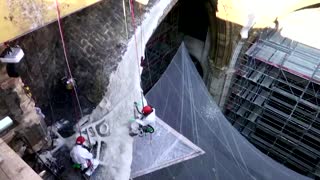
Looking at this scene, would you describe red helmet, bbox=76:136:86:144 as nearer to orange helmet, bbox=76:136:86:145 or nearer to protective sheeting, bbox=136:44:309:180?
orange helmet, bbox=76:136:86:145

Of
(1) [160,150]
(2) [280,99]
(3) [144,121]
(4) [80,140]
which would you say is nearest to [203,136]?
(1) [160,150]

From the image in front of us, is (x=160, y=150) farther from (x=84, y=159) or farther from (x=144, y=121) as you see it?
(x=84, y=159)

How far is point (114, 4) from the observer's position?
406 centimetres

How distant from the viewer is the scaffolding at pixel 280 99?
19.9ft

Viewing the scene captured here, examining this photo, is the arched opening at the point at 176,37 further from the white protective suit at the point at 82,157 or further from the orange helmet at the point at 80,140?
the white protective suit at the point at 82,157

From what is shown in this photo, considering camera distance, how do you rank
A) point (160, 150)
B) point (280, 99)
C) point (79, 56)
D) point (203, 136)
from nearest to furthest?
1. point (160, 150)
2. point (79, 56)
3. point (203, 136)
4. point (280, 99)

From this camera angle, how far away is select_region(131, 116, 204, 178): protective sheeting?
12.6 feet

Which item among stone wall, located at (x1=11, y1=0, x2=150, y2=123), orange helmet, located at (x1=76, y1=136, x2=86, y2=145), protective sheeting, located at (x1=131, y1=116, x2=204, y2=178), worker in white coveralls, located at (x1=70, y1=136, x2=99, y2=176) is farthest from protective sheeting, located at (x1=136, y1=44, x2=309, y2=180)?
orange helmet, located at (x1=76, y1=136, x2=86, y2=145)

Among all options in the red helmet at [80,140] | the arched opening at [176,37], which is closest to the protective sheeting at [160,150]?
the red helmet at [80,140]

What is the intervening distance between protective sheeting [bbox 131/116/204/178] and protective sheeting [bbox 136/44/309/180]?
0.95m

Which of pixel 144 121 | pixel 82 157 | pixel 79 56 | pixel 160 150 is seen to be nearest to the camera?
pixel 82 157

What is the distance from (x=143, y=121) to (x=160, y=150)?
23.8 inches

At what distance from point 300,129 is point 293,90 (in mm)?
825

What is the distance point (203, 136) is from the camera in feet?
16.8
